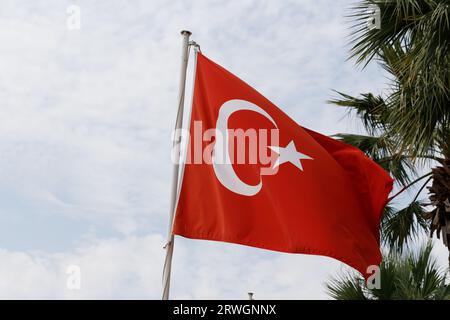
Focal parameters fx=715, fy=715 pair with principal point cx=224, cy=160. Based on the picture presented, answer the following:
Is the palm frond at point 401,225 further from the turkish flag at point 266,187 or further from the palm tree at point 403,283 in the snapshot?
the turkish flag at point 266,187

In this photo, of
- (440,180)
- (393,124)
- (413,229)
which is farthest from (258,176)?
(413,229)

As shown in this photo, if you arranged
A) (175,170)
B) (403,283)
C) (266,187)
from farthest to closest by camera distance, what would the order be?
(403,283) → (266,187) → (175,170)

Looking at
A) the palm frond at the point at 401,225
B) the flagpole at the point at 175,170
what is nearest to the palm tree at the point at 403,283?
the palm frond at the point at 401,225

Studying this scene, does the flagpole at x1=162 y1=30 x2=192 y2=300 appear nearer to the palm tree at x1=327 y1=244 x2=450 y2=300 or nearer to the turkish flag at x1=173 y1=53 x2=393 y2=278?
the turkish flag at x1=173 y1=53 x2=393 y2=278

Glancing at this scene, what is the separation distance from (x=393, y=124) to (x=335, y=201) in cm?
211

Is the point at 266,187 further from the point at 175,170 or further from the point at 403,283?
the point at 403,283

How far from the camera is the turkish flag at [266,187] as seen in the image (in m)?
6.14

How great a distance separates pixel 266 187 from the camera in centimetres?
644

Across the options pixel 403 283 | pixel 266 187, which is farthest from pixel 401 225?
pixel 266 187

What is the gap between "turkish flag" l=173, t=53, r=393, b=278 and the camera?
6137mm

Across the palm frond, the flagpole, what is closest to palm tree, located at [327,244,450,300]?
the palm frond
